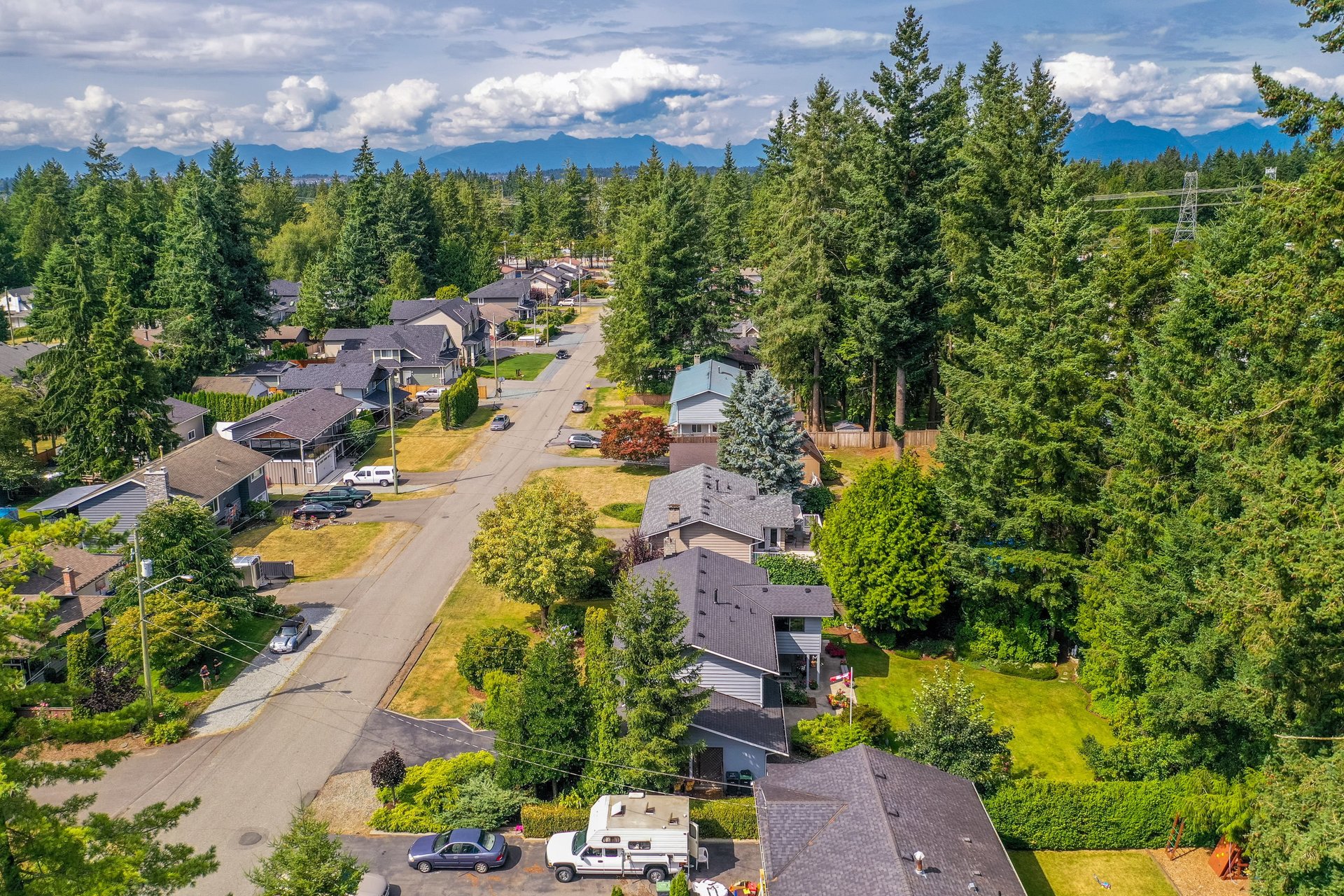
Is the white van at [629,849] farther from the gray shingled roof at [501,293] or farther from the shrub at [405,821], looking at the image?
the gray shingled roof at [501,293]

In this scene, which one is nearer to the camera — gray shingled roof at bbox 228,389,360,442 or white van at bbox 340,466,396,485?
white van at bbox 340,466,396,485

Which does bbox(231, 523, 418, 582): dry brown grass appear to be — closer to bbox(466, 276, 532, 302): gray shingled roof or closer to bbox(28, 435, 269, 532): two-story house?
bbox(28, 435, 269, 532): two-story house

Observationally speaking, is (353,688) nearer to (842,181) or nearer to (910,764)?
(910,764)

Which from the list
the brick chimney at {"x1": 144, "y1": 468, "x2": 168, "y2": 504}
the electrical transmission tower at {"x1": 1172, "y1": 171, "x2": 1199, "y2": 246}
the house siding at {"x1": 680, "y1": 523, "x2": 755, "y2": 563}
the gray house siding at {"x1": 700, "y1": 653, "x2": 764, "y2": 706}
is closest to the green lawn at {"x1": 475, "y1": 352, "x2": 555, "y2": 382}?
the brick chimney at {"x1": 144, "y1": 468, "x2": 168, "y2": 504}

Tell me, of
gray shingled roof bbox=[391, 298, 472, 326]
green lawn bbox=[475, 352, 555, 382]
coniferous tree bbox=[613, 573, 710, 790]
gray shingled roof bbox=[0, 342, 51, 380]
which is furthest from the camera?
gray shingled roof bbox=[391, 298, 472, 326]

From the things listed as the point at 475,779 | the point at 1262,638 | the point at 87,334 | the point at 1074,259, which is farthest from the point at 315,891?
the point at 87,334

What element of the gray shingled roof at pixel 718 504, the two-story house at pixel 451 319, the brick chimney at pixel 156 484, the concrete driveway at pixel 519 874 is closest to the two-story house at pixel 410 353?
the two-story house at pixel 451 319
